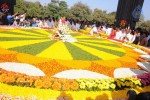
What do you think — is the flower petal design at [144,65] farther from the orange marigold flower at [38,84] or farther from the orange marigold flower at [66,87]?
the orange marigold flower at [38,84]

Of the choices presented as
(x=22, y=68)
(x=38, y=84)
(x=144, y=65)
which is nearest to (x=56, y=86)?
(x=38, y=84)

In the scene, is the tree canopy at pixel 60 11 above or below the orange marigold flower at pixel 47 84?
above

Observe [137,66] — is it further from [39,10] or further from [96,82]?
[39,10]

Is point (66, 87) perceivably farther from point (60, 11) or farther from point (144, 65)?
point (60, 11)

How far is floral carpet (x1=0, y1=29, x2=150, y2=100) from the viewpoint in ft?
27.8

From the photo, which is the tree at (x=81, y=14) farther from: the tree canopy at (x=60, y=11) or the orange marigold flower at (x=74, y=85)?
the orange marigold flower at (x=74, y=85)

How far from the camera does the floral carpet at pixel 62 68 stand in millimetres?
8461

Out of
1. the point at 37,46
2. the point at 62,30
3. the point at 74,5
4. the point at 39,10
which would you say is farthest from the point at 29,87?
Result: the point at 74,5

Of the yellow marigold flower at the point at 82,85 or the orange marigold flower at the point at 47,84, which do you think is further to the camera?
the yellow marigold flower at the point at 82,85

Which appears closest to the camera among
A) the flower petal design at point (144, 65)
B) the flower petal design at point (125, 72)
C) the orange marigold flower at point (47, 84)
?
the orange marigold flower at point (47, 84)

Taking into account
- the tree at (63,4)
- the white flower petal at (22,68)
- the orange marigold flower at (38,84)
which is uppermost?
the tree at (63,4)

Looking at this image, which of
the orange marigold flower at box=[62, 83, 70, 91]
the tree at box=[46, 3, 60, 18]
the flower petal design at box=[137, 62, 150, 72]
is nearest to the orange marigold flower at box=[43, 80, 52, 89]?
the orange marigold flower at box=[62, 83, 70, 91]

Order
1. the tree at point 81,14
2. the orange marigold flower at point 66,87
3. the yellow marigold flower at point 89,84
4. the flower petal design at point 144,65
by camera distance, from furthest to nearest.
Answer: the tree at point 81,14, the flower petal design at point 144,65, the yellow marigold flower at point 89,84, the orange marigold flower at point 66,87

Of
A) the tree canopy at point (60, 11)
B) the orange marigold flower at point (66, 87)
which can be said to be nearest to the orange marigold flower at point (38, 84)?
the orange marigold flower at point (66, 87)
